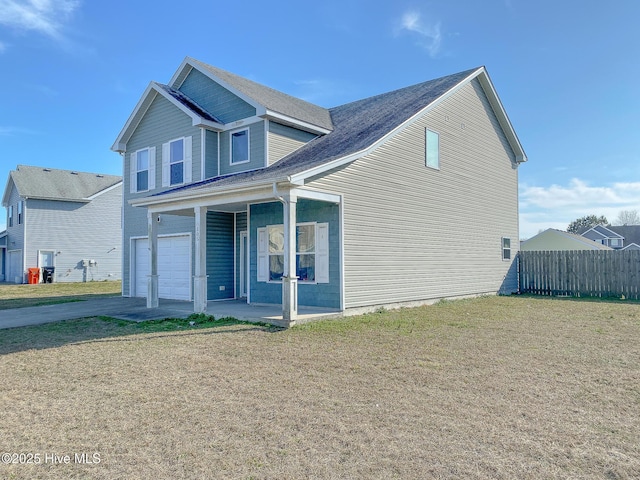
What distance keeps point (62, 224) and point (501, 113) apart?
2684 centimetres

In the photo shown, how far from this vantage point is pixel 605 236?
51.4m

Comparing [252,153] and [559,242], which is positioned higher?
[252,153]

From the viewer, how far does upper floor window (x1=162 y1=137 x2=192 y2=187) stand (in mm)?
14742

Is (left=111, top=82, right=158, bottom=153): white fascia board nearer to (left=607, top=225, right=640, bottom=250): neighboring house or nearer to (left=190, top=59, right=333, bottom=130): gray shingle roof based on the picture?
(left=190, top=59, right=333, bottom=130): gray shingle roof

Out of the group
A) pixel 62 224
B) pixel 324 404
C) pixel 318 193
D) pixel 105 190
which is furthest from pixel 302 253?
pixel 105 190

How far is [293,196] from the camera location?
921cm

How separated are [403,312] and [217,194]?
5.53 meters

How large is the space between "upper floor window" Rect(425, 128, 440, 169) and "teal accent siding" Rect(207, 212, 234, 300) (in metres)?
6.47

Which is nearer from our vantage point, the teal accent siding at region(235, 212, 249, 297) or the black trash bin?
the teal accent siding at region(235, 212, 249, 297)

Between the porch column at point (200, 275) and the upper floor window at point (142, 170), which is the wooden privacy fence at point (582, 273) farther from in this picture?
the upper floor window at point (142, 170)

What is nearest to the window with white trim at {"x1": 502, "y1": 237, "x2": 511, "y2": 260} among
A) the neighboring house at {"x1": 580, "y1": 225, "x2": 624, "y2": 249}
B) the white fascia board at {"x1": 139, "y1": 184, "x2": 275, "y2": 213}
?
the white fascia board at {"x1": 139, "y1": 184, "x2": 275, "y2": 213}

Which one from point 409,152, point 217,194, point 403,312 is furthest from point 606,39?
point 217,194

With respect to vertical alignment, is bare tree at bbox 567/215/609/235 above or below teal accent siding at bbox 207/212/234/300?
above

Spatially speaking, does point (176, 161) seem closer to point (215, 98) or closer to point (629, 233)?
point (215, 98)
